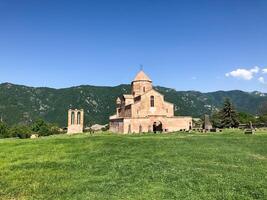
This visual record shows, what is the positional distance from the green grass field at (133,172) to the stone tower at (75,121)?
4544 centimetres

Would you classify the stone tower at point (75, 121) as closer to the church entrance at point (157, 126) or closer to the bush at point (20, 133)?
the bush at point (20, 133)

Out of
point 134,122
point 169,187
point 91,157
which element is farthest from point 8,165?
point 134,122

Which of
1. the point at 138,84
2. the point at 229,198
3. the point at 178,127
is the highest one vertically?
the point at 138,84

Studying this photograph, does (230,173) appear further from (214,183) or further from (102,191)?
(102,191)

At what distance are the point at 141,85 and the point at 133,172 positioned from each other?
53080mm

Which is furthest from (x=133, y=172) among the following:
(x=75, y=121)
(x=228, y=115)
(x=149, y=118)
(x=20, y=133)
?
(x=228, y=115)

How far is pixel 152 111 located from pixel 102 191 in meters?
50.3

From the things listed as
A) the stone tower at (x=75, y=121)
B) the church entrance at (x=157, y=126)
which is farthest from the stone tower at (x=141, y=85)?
the stone tower at (x=75, y=121)

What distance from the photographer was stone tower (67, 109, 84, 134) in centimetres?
7662

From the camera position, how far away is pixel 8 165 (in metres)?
23.6

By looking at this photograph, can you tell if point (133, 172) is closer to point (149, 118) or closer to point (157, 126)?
point (149, 118)

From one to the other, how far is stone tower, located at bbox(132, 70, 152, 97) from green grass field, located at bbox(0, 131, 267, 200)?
41647mm

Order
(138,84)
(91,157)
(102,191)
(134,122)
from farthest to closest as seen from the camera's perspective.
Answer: (138,84), (134,122), (91,157), (102,191)

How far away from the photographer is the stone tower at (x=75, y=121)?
7662 cm
